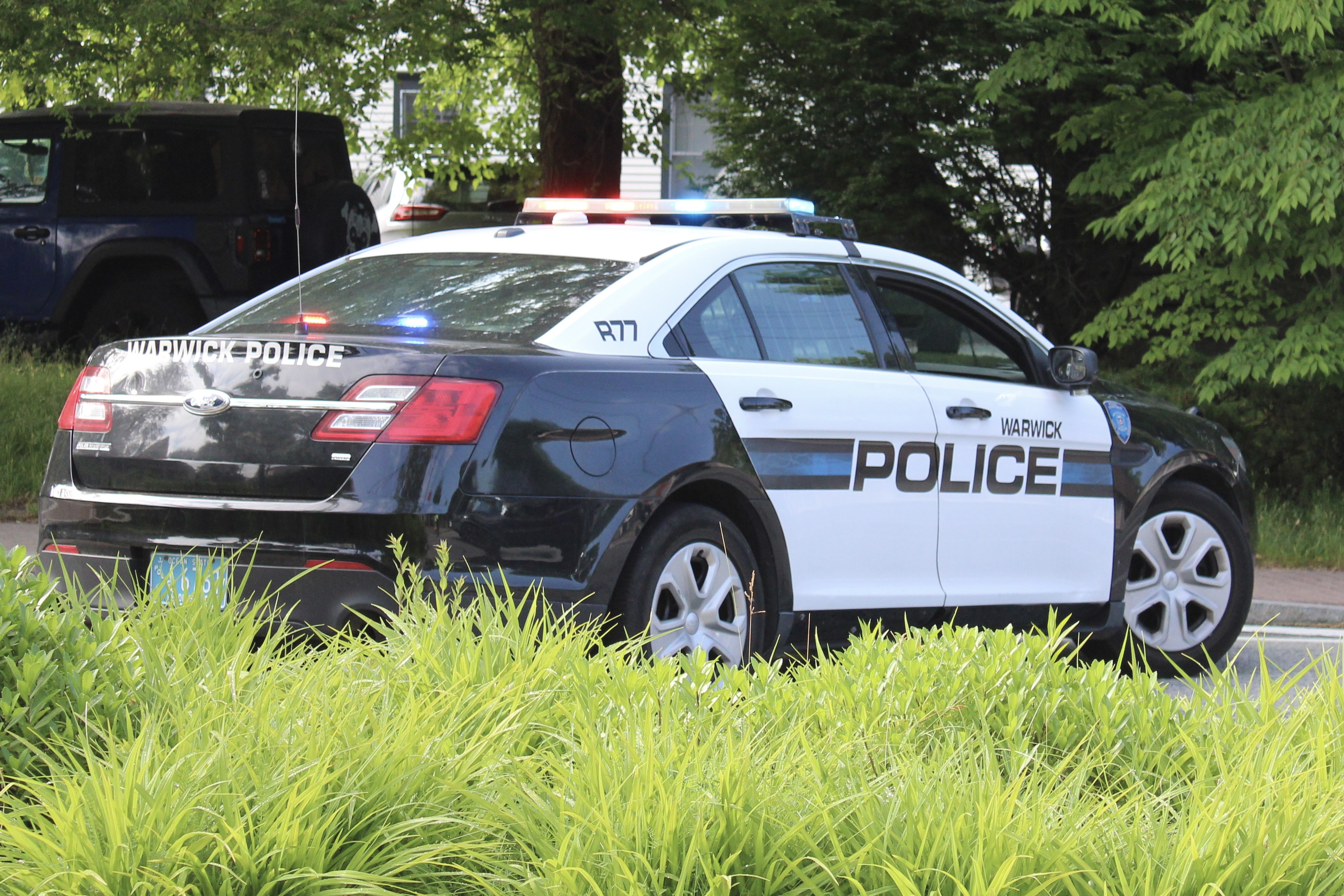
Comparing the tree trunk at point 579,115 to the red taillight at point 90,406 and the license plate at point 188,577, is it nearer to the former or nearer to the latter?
the red taillight at point 90,406

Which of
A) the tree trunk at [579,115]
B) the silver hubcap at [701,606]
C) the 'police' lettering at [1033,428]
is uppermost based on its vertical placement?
the tree trunk at [579,115]

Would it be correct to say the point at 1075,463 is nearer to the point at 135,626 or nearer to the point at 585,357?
the point at 585,357

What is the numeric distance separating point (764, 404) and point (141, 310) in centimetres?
862

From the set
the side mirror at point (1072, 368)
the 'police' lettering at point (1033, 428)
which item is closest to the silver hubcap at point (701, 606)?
the 'police' lettering at point (1033, 428)

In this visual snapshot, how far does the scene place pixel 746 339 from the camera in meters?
5.16

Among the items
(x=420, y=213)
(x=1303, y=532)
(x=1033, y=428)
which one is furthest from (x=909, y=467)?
(x=420, y=213)

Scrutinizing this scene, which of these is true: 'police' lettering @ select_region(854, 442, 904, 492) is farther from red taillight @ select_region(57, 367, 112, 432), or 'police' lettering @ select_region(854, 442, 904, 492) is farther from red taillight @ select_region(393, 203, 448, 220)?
red taillight @ select_region(393, 203, 448, 220)

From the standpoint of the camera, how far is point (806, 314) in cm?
541

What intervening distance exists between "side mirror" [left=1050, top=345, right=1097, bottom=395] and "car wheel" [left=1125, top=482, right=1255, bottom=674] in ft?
2.20

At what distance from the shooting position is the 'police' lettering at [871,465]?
5242mm

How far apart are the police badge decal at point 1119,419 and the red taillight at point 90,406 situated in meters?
3.81

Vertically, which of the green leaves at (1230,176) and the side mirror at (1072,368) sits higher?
the green leaves at (1230,176)

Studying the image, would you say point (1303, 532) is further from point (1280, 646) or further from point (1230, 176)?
point (1280, 646)

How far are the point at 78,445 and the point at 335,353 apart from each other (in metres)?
0.96
